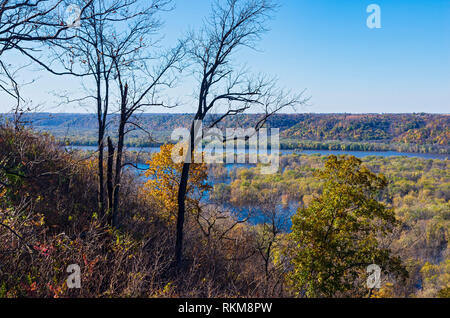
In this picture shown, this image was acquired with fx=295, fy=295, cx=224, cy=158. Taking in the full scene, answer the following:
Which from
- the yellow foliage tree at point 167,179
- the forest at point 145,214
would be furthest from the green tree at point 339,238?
the yellow foliage tree at point 167,179

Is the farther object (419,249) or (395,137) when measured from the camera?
(395,137)

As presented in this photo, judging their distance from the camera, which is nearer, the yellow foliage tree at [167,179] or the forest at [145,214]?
the forest at [145,214]

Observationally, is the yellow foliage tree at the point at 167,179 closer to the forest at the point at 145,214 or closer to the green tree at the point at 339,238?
the forest at the point at 145,214

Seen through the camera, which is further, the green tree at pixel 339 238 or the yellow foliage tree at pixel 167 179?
the yellow foliage tree at pixel 167 179

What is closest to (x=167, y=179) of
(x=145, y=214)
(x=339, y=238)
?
(x=145, y=214)

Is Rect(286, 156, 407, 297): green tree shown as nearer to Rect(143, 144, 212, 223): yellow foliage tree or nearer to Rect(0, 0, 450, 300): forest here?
Rect(0, 0, 450, 300): forest

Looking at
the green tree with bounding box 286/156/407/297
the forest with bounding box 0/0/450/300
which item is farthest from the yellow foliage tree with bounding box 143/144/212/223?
the green tree with bounding box 286/156/407/297

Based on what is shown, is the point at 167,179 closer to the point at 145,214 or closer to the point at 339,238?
the point at 145,214

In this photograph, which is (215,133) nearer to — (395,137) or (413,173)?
(413,173)
